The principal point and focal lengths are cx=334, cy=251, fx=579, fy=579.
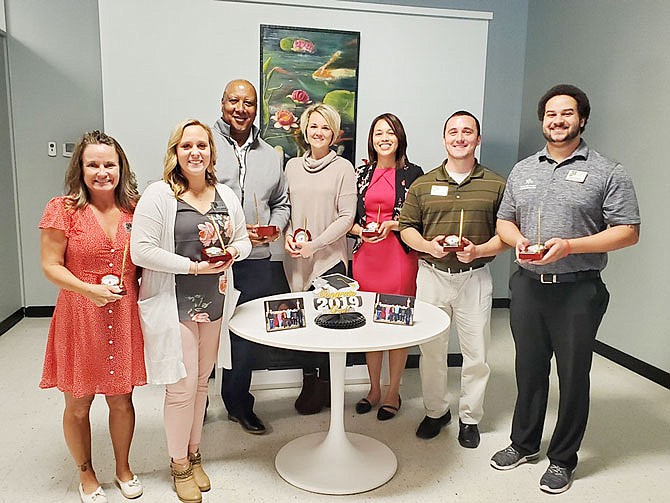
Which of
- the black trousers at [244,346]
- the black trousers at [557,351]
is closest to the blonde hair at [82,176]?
the black trousers at [244,346]

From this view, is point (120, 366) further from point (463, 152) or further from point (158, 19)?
point (158, 19)

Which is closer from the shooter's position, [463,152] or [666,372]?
[463,152]

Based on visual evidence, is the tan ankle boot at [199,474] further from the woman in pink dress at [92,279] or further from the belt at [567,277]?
the belt at [567,277]

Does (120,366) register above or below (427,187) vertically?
below

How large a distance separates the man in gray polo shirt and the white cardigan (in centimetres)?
134

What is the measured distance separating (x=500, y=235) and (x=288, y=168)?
3.75 ft

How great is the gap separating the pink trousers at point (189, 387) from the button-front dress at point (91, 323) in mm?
172

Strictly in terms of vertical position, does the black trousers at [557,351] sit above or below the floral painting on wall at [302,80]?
below

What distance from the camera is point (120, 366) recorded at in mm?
2139

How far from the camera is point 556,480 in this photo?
246 centimetres

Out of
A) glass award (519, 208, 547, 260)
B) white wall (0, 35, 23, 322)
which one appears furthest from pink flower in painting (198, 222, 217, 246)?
white wall (0, 35, 23, 322)

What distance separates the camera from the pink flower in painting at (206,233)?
2186 mm

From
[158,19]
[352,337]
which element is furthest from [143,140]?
[352,337]

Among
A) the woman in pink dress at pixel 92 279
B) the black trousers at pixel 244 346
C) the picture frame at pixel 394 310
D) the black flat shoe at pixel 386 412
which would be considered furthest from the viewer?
the black flat shoe at pixel 386 412
